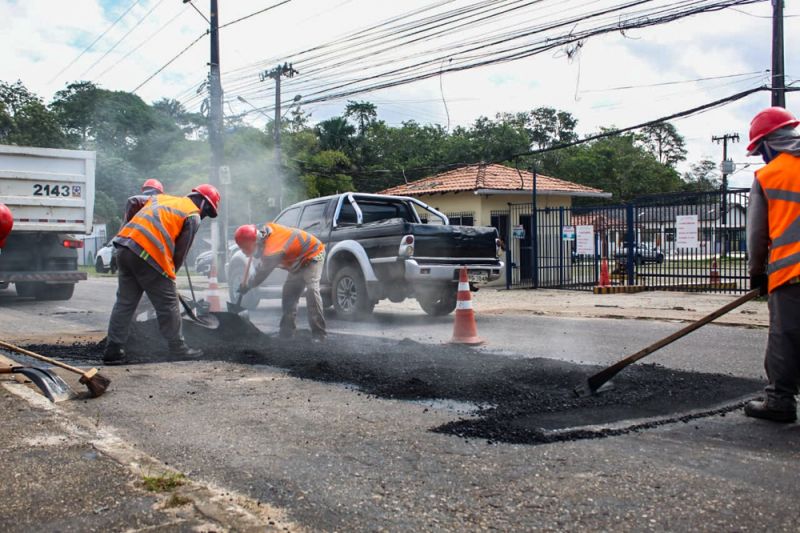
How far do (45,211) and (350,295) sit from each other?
6.37 meters

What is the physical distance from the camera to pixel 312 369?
5605mm

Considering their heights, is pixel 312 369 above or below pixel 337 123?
below

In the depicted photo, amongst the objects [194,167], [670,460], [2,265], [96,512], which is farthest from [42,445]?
[194,167]

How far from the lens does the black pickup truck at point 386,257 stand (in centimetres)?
912

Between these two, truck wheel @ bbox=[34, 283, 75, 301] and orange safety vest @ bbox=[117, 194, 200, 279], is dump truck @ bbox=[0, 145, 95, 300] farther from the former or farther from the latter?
orange safety vest @ bbox=[117, 194, 200, 279]

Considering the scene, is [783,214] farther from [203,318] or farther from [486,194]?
[486,194]

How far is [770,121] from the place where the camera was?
4.12 meters

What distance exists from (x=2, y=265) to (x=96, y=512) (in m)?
11.0

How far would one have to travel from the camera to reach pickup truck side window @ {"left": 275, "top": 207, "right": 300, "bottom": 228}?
11.1 m

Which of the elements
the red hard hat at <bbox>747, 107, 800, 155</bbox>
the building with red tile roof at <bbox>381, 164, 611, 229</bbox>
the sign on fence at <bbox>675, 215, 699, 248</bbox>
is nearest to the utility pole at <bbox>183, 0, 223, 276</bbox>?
the building with red tile roof at <bbox>381, 164, 611, 229</bbox>

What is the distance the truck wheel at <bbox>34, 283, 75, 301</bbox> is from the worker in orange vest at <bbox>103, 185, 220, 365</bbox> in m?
7.87

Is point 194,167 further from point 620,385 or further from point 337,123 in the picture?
point 620,385

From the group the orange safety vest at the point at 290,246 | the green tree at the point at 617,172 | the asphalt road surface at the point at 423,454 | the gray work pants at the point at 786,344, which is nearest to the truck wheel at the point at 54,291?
the orange safety vest at the point at 290,246

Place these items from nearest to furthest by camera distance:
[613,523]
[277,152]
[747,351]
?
[613,523] → [747,351] → [277,152]
